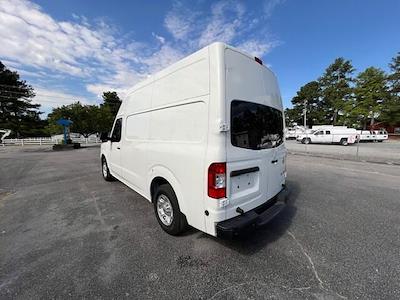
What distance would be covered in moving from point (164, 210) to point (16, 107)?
1896 inches

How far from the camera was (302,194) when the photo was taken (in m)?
5.14

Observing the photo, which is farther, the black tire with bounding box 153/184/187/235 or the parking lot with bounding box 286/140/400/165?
the parking lot with bounding box 286/140/400/165

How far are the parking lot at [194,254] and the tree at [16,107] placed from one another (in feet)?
143

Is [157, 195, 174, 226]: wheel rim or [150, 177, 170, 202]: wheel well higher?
[150, 177, 170, 202]: wheel well

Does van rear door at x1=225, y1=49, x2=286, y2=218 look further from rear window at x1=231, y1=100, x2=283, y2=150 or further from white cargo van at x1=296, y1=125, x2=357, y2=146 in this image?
white cargo van at x1=296, y1=125, x2=357, y2=146

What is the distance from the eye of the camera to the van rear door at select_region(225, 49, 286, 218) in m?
2.51

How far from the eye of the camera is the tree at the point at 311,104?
48656 mm

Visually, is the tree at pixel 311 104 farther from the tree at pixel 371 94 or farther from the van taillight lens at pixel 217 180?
the van taillight lens at pixel 217 180

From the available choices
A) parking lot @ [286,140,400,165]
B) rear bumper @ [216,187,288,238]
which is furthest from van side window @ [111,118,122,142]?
parking lot @ [286,140,400,165]

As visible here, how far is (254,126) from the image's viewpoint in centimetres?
282

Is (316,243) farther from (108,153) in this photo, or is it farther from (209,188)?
(108,153)

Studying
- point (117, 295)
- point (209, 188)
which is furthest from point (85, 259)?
point (209, 188)

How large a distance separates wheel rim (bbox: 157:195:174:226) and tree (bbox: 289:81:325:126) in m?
52.7

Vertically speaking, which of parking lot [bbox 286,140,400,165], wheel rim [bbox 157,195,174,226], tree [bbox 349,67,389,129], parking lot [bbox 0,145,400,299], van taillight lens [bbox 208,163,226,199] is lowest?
parking lot [bbox 0,145,400,299]
